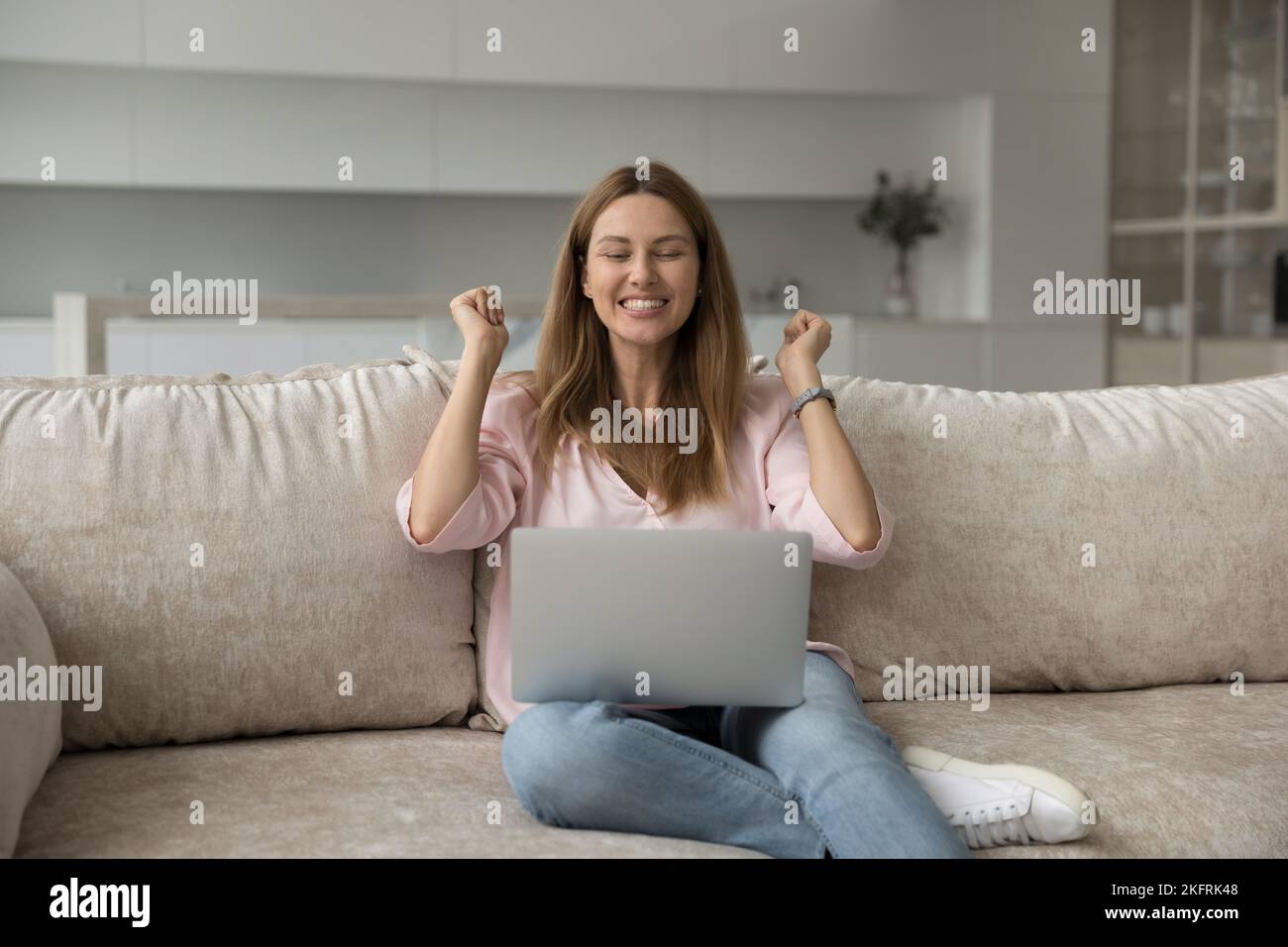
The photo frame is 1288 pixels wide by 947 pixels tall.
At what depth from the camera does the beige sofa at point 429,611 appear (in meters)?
1.49

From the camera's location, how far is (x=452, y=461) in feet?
5.50

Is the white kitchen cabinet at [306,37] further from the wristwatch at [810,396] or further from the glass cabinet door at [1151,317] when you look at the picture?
the wristwatch at [810,396]

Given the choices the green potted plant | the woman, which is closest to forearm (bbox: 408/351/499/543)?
the woman

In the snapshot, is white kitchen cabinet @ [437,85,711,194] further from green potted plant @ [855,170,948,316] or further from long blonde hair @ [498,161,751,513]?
long blonde hair @ [498,161,751,513]

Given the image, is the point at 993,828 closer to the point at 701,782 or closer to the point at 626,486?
the point at 701,782

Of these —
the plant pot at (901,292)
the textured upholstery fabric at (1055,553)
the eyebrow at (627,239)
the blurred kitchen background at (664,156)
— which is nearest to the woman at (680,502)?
the eyebrow at (627,239)

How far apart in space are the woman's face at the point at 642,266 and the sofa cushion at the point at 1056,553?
1.02ft

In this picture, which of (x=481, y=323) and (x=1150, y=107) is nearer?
(x=481, y=323)

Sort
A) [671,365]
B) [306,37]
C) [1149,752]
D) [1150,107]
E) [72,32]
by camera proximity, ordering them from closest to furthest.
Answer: [1149,752], [671,365], [72,32], [306,37], [1150,107]

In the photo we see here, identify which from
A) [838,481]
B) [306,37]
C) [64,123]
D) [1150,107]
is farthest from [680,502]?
[1150,107]

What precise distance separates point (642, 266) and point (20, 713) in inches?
37.2

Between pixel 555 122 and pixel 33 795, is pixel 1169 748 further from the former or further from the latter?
pixel 555 122

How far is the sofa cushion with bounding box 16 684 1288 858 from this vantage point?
1.39 meters

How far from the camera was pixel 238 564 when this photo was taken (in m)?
1.70
